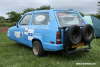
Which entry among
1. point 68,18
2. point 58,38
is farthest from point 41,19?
point 58,38

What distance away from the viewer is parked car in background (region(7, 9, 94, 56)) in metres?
5.40

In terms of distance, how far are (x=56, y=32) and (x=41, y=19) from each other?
1.23 m

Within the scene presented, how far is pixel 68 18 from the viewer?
6129 millimetres

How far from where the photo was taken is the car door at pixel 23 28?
703cm

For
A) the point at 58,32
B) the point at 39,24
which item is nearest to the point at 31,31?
the point at 39,24

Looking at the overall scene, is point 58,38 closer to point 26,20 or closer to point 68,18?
point 68,18

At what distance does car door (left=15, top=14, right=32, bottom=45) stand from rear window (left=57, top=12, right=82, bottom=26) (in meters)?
1.57

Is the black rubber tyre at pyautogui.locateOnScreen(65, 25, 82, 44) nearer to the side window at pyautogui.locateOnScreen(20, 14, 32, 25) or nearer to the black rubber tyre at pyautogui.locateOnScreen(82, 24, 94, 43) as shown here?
the black rubber tyre at pyautogui.locateOnScreen(82, 24, 94, 43)

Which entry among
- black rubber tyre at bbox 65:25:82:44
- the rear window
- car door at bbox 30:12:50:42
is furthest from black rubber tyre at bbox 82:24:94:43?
car door at bbox 30:12:50:42

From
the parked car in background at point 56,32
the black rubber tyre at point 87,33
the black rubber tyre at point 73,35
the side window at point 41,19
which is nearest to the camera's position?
the black rubber tyre at point 73,35

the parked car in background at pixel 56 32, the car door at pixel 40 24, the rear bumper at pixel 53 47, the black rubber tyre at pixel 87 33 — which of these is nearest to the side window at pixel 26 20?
the parked car in background at pixel 56 32

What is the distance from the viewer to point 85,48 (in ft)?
19.7

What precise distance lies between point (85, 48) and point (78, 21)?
1.11 metres

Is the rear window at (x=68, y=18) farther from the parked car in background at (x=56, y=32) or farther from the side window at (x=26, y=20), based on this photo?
the side window at (x=26, y=20)
